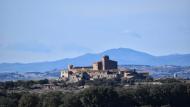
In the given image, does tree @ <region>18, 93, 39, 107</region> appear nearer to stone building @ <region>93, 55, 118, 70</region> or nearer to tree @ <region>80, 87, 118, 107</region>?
tree @ <region>80, 87, 118, 107</region>

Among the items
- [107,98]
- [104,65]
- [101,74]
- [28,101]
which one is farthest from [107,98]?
[104,65]

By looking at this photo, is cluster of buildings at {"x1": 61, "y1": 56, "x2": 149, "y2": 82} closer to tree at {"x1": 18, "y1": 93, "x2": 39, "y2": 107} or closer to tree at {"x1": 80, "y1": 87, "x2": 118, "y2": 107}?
tree at {"x1": 80, "y1": 87, "x2": 118, "y2": 107}

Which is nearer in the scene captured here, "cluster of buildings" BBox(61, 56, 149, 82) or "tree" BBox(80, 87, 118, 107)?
"tree" BBox(80, 87, 118, 107)

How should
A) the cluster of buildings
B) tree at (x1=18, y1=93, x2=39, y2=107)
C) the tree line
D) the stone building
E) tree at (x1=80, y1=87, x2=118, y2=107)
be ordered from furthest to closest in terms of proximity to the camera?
the stone building → the cluster of buildings → tree at (x1=80, y1=87, x2=118, y2=107) → the tree line → tree at (x1=18, y1=93, x2=39, y2=107)

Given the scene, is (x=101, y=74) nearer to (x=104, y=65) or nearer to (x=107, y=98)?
(x=104, y=65)

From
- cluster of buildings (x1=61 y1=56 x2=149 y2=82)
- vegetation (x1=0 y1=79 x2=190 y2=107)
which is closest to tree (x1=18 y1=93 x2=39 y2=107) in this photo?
vegetation (x1=0 y1=79 x2=190 y2=107)

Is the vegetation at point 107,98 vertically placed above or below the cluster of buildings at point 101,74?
below

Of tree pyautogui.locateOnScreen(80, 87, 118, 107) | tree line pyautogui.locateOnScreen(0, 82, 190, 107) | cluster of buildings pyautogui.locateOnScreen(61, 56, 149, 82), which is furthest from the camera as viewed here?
cluster of buildings pyautogui.locateOnScreen(61, 56, 149, 82)

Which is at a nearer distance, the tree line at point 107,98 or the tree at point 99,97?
the tree line at point 107,98

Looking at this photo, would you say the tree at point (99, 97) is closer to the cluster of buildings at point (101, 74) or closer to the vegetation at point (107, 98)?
the vegetation at point (107, 98)

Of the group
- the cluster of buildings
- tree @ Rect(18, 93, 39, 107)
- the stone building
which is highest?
the stone building

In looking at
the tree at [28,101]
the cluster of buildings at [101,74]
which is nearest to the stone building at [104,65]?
the cluster of buildings at [101,74]

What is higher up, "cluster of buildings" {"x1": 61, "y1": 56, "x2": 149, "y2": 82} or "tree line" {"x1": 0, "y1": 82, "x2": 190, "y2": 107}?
"cluster of buildings" {"x1": 61, "y1": 56, "x2": 149, "y2": 82}

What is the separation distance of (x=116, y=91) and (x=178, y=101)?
24.8ft
